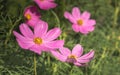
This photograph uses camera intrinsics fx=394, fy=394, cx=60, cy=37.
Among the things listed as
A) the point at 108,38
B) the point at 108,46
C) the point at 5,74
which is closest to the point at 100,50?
the point at 108,46

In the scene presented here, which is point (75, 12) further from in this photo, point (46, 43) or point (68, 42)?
point (46, 43)

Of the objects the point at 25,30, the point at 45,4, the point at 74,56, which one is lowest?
the point at 74,56

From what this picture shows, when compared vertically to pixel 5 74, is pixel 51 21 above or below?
above

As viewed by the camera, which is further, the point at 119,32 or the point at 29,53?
the point at 119,32

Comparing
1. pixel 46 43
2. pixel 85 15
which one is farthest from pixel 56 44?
pixel 85 15

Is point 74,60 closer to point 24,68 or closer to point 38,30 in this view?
point 38,30

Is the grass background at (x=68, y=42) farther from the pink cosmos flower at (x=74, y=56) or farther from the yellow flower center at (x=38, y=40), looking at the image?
the yellow flower center at (x=38, y=40)
